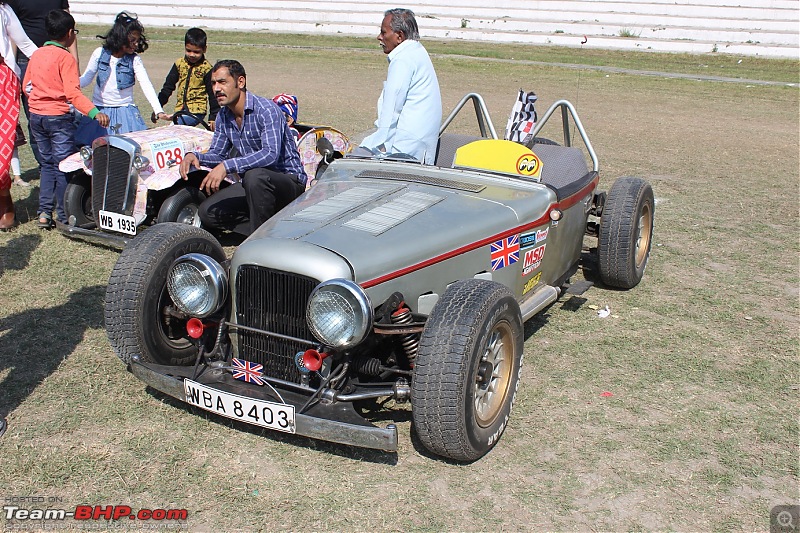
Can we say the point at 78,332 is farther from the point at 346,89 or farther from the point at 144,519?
the point at 346,89

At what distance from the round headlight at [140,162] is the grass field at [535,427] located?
2.54 feet

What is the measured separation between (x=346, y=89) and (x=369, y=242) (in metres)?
14.4

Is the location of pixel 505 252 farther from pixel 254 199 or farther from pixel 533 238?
pixel 254 199

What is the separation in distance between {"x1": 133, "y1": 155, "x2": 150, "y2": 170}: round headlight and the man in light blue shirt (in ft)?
7.29

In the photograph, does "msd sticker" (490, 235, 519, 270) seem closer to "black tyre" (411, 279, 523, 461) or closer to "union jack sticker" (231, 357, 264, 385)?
"black tyre" (411, 279, 523, 461)

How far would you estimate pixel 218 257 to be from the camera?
175 inches

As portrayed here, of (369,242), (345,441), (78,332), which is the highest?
(369,242)

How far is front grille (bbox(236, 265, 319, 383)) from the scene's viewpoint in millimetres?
3812

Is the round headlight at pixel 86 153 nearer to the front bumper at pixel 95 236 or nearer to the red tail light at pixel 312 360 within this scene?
the front bumper at pixel 95 236

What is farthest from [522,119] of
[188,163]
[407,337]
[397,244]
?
[407,337]

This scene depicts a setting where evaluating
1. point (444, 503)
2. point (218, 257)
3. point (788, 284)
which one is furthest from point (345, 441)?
point (788, 284)

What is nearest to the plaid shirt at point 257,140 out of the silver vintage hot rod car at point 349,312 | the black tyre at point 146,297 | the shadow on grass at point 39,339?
the silver vintage hot rod car at point 349,312

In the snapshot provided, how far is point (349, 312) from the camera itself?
3.56m

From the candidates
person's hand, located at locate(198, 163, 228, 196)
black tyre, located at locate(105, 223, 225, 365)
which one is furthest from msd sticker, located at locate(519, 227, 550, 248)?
person's hand, located at locate(198, 163, 228, 196)
